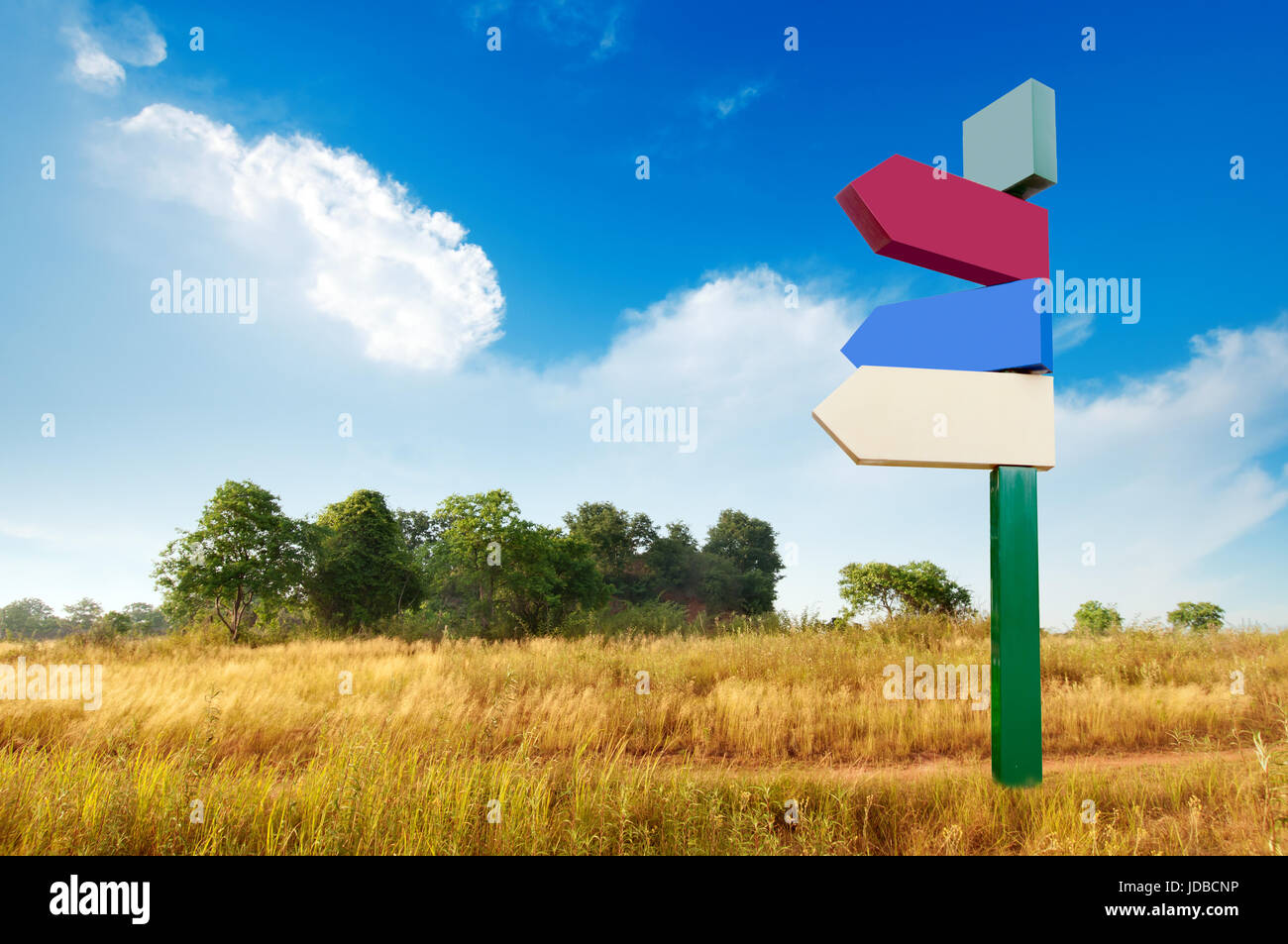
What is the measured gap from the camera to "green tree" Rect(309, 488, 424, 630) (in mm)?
21400

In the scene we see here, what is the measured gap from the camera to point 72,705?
5.89 m

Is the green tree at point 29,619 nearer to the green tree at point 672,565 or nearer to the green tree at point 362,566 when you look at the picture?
the green tree at point 362,566

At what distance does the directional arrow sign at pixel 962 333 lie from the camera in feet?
12.2

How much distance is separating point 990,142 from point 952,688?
553cm

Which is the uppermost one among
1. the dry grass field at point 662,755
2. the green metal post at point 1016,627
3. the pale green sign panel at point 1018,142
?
the pale green sign panel at point 1018,142

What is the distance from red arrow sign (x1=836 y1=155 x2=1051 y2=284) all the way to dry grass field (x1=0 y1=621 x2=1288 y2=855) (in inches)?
122

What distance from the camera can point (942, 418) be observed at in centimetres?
357

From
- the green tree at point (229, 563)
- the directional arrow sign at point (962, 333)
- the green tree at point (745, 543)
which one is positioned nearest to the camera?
the directional arrow sign at point (962, 333)

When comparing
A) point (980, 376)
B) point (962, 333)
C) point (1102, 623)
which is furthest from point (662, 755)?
point (1102, 623)

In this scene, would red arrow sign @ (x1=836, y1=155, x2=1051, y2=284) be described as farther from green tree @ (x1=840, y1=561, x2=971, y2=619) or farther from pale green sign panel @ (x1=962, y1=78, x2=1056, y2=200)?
green tree @ (x1=840, y1=561, x2=971, y2=619)

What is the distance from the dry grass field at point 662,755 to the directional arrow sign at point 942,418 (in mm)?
1918

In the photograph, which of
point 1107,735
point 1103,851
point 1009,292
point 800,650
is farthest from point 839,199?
point 800,650

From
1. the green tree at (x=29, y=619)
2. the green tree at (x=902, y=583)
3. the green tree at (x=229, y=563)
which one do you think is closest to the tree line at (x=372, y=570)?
the green tree at (x=229, y=563)

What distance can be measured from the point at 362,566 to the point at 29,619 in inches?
587
